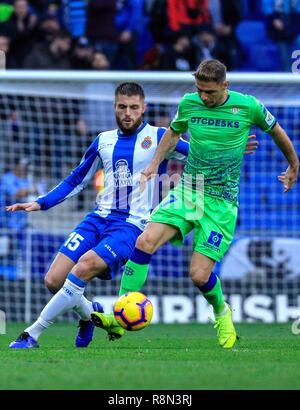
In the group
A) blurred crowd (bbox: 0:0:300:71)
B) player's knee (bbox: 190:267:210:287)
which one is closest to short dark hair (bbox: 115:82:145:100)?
player's knee (bbox: 190:267:210:287)

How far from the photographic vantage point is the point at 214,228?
328 inches

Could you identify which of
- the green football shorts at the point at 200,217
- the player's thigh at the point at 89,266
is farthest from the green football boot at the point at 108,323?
the green football shorts at the point at 200,217

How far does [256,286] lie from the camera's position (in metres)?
13.7

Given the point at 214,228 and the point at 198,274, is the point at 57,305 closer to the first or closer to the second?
the point at 198,274

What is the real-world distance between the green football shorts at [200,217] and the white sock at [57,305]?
877 mm

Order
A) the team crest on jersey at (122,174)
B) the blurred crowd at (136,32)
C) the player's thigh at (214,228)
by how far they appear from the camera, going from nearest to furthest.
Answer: the player's thigh at (214,228) < the team crest on jersey at (122,174) < the blurred crowd at (136,32)

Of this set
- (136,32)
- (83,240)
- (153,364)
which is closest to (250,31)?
(136,32)

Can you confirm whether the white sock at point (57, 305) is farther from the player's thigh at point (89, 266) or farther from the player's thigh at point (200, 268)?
the player's thigh at point (200, 268)

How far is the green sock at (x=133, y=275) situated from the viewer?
26.9 ft

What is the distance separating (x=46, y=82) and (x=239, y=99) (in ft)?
19.0

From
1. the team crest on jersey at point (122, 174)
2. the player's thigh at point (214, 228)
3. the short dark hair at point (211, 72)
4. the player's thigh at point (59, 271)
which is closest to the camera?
the short dark hair at point (211, 72)

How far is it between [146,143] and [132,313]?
182 centimetres

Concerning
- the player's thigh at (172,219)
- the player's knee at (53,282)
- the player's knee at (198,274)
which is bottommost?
the player's knee at (53,282)

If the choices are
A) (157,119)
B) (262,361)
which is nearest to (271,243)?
(157,119)
